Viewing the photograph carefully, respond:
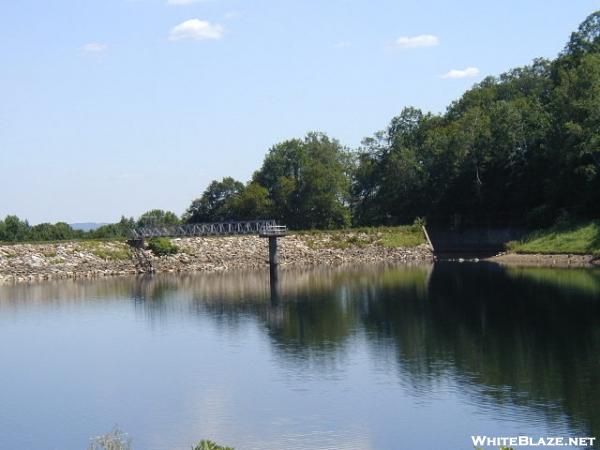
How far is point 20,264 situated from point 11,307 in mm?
20187

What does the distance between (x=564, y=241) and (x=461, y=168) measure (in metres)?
21.9

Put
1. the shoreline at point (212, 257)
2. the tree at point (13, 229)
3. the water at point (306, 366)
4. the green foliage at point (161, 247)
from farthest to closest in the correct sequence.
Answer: the tree at point (13, 229) < the green foliage at point (161, 247) < the shoreline at point (212, 257) < the water at point (306, 366)

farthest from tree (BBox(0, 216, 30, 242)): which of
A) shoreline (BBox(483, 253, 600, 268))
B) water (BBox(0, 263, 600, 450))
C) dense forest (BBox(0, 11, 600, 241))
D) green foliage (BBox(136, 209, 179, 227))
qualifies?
shoreline (BBox(483, 253, 600, 268))

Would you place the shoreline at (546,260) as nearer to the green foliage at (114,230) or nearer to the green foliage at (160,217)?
the green foliage at (114,230)

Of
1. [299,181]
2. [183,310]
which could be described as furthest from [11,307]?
[299,181]

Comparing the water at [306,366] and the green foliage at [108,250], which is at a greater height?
the green foliage at [108,250]

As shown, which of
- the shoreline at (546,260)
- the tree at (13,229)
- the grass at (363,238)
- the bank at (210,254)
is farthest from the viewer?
the tree at (13,229)

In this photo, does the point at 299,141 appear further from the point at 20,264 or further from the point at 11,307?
the point at 11,307

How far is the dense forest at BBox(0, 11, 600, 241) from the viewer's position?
83938mm

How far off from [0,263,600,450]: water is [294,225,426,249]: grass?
30.2 m

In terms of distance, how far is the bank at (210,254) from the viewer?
74.8m

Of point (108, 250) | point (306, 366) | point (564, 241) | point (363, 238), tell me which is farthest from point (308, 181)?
point (306, 366)

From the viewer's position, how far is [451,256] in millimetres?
91312

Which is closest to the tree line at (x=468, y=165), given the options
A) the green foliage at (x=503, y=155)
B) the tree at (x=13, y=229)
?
the green foliage at (x=503, y=155)
